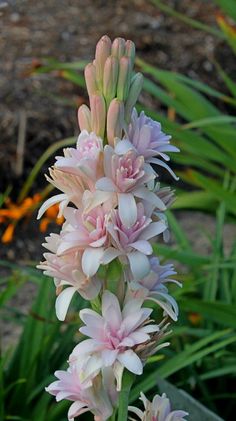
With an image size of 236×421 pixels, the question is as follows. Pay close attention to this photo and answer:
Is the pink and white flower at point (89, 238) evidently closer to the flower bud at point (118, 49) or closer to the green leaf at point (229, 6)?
the flower bud at point (118, 49)

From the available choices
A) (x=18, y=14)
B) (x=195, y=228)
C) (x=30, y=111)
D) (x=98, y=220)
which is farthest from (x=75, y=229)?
(x=18, y=14)

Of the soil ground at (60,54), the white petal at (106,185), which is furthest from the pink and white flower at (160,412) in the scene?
the soil ground at (60,54)

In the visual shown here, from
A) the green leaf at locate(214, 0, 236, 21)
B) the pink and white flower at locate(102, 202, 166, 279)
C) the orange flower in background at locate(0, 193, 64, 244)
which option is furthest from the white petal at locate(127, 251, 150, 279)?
the green leaf at locate(214, 0, 236, 21)

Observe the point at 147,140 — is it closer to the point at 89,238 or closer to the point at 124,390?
the point at 89,238

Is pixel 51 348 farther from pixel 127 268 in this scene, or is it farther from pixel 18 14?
pixel 18 14

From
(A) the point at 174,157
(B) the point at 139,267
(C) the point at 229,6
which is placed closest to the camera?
(B) the point at 139,267

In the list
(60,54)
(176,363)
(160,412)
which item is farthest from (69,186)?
(60,54)
